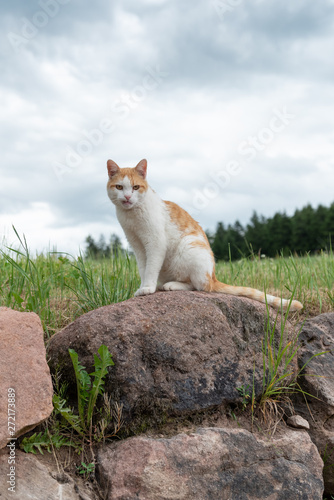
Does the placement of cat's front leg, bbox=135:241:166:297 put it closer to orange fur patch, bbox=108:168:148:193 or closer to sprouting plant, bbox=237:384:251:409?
orange fur patch, bbox=108:168:148:193

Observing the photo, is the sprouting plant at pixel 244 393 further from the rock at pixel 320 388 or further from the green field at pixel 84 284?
the green field at pixel 84 284

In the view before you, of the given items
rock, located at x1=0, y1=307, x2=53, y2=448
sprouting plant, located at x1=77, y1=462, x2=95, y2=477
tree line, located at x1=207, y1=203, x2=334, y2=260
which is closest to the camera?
rock, located at x1=0, y1=307, x2=53, y2=448

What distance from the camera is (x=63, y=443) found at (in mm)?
2807

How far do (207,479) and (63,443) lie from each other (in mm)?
910

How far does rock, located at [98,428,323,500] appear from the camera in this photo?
2641mm

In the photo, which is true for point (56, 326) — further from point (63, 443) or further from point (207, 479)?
point (207, 479)

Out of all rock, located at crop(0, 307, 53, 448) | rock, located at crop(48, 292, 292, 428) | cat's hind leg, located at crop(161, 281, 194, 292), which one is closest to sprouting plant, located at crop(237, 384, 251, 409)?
rock, located at crop(48, 292, 292, 428)

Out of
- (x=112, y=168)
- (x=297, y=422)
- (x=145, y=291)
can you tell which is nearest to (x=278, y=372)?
(x=297, y=422)

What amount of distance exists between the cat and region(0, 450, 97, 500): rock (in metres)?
1.34

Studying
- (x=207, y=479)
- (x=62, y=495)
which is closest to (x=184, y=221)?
(x=207, y=479)

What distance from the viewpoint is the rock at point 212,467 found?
2641mm

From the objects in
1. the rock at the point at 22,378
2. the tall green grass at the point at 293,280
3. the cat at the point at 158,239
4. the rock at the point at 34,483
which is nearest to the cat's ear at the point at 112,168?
the cat at the point at 158,239

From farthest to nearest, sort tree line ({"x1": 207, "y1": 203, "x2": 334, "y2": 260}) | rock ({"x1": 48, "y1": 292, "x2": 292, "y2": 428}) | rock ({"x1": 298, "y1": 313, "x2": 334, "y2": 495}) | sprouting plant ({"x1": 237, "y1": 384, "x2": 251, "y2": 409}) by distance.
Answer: tree line ({"x1": 207, "y1": 203, "x2": 334, "y2": 260})
rock ({"x1": 298, "y1": 313, "x2": 334, "y2": 495})
sprouting plant ({"x1": 237, "y1": 384, "x2": 251, "y2": 409})
rock ({"x1": 48, "y1": 292, "x2": 292, "y2": 428})

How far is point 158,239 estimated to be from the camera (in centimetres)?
350
